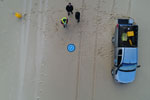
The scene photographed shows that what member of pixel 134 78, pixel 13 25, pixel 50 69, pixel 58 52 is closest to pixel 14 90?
pixel 50 69

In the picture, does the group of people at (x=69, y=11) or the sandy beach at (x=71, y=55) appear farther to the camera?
the sandy beach at (x=71, y=55)

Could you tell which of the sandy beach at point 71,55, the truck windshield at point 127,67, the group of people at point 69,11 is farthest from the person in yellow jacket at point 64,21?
the truck windshield at point 127,67

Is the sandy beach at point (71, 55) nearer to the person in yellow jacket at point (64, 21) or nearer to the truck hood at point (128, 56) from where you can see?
the person in yellow jacket at point (64, 21)

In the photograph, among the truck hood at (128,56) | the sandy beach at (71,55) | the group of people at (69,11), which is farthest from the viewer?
the sandy beach at (71,55)

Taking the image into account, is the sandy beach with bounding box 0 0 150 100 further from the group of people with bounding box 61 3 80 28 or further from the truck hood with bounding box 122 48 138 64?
the truck hood with bounding box 122 48 138 64

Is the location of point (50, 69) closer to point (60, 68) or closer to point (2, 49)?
point (60, 68)

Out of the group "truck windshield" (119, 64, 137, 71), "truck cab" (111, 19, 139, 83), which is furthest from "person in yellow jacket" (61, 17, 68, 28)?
"truck windshield" (119, 64, 137, 71)

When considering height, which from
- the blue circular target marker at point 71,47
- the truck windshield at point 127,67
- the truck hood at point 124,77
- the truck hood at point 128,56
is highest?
the blue circular target marker at point 71,47
